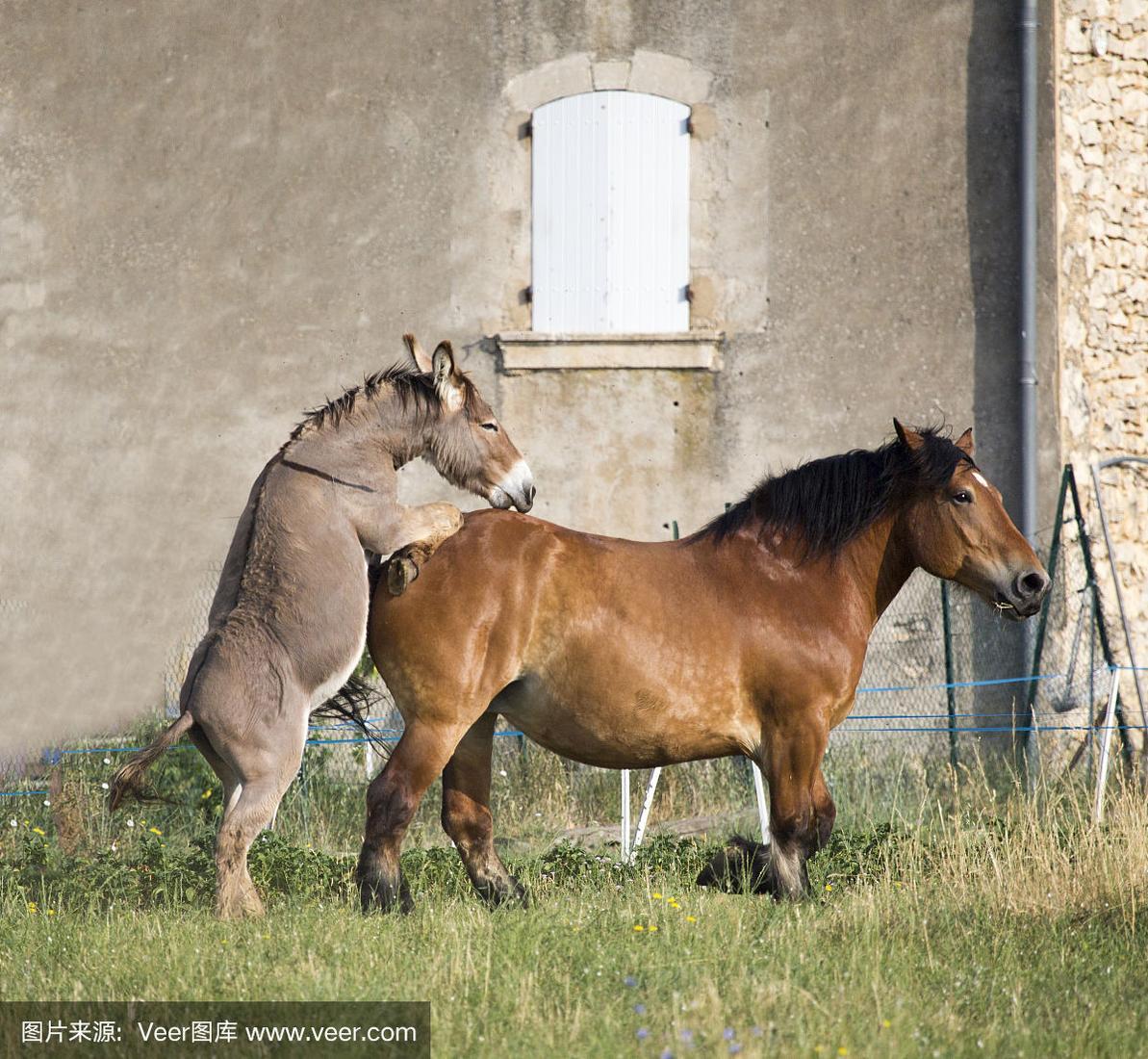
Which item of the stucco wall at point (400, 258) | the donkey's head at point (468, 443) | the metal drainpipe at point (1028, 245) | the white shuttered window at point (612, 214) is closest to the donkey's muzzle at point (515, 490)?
the donkey's head at point (468, 443)

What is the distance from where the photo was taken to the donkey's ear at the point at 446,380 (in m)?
6.33

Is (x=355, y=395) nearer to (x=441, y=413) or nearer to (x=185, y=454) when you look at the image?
(x=441, y=413)

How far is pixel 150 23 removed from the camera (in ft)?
42.3

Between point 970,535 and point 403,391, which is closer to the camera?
point 403,391

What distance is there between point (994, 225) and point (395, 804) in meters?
7.92

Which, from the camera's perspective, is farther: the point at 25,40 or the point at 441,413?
the point at 25,40

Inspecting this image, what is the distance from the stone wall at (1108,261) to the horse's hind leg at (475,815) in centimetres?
673

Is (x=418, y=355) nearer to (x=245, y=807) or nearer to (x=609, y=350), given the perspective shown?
(x=245, y=807)

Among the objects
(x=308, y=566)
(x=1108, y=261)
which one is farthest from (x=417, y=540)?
(x=1108, y=261)

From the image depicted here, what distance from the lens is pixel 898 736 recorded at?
11.3 metres

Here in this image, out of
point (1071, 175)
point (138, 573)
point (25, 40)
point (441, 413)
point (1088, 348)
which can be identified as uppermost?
point (25, 40)

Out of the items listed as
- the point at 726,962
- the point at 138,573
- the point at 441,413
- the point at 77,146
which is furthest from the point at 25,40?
the point at 726,962

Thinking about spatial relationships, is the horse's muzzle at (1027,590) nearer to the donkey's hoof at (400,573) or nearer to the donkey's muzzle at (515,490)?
the donkey's muzzle at (515,490)

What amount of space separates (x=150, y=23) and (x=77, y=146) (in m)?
1.26
